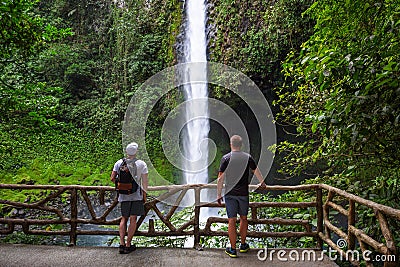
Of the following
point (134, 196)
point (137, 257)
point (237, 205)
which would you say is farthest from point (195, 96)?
point (137, 257)

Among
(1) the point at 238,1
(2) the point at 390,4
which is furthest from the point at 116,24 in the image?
(2) the point at 390,4

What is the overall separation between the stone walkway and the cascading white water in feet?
27.9

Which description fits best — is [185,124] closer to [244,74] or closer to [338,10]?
[244,74]

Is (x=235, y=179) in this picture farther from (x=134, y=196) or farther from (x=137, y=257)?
(x=137, y=257)

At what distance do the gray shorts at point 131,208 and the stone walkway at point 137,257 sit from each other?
0.55 metres

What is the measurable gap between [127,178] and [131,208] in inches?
16.0

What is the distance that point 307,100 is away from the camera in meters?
7.14

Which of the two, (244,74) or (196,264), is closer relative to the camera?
(196,264)

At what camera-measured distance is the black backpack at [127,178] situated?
454 centimetres

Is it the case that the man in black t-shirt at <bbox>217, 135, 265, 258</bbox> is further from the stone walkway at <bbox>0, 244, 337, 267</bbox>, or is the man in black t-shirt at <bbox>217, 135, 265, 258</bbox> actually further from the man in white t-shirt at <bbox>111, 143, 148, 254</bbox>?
the man in white t-shirt at <bbox>111, 143, 148, 254</bbox>

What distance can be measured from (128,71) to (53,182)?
599 cm

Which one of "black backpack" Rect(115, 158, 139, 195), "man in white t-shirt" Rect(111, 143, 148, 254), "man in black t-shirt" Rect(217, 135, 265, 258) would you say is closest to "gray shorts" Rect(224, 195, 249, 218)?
"man in black t-shirt" Rect(217, 135, 265, 258)

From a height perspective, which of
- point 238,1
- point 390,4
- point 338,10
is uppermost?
point 238,1

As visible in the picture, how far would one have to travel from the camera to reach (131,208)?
4633 mm
